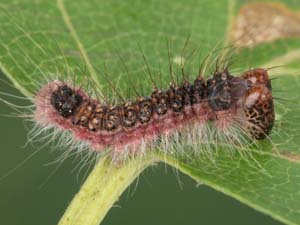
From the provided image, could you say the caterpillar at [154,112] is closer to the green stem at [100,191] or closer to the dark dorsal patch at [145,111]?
the dark dorsal patch at [145,111]

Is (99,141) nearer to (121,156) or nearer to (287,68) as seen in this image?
(121,156)

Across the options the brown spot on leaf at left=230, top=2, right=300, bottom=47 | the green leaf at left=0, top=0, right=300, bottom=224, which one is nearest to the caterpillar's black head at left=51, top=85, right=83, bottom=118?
the green leaf at left=0, top=0, right=300, bottom=224

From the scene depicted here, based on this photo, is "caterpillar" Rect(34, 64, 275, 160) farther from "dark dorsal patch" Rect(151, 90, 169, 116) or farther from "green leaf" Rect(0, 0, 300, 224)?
"green leaf" Rect(0, 0, 300, 224)

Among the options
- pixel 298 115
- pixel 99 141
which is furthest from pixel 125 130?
pixel 298 115

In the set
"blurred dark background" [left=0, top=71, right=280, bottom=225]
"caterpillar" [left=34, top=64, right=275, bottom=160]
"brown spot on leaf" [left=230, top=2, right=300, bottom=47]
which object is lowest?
"blurred dark background" [left=0, top=71, right=280, bottom=225]

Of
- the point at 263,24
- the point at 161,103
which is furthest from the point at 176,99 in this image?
the point at 263,24
